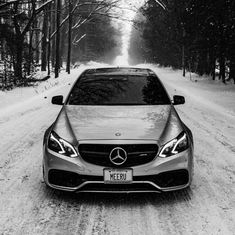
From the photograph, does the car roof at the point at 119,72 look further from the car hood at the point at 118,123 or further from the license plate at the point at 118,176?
the license plate at the point at 118,176

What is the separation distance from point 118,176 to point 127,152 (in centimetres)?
28

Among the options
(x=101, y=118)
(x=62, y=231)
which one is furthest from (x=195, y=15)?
(x=62, y=231)

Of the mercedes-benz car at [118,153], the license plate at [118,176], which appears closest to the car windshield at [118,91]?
the mercedes-benz car at [118,153]

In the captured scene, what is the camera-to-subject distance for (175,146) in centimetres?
488

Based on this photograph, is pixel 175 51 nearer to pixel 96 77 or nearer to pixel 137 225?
pixel 96 77

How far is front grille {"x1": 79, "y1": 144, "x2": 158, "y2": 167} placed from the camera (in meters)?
4.67

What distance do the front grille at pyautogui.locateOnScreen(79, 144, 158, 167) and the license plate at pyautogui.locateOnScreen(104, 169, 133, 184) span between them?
7cm

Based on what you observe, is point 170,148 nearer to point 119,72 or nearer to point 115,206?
point 115,206

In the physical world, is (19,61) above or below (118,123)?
below

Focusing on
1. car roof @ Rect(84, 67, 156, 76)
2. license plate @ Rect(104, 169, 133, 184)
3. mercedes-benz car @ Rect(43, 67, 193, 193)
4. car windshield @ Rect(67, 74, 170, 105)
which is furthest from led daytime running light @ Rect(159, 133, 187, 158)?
car roof @ Rect(84, 67, 156, 76)

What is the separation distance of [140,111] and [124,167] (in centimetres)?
129

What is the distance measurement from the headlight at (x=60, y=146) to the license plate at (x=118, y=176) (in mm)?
425

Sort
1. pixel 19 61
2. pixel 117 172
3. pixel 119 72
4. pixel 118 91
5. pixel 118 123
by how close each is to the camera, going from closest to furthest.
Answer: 1. pixel 117 172
2. pixel 118 123
3. pixel 118 91
4. pixel 119 72
5. pixel 19 61

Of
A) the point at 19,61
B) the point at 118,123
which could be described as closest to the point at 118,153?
the point at 118,123
